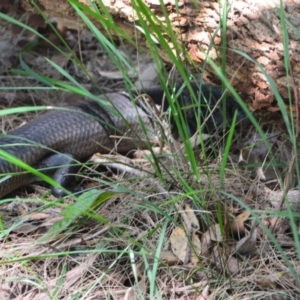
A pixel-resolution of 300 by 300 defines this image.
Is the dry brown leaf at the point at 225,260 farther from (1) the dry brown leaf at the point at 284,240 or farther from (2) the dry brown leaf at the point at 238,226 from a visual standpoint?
(1) the dry brown leaf at the point at 284,240

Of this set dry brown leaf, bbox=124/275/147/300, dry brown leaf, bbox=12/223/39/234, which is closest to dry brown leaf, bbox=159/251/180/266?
dry brown leaf, bbox=124/275/147/300

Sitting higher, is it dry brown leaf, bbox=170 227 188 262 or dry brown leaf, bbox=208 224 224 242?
dry brown leaf, bbox=208 224 224 242

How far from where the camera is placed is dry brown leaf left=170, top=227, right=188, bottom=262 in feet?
8.57

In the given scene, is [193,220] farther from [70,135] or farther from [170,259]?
[70,135]

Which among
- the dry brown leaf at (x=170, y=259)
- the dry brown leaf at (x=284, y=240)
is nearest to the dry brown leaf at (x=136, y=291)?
the dry brown leaf at (x=170, y=259)

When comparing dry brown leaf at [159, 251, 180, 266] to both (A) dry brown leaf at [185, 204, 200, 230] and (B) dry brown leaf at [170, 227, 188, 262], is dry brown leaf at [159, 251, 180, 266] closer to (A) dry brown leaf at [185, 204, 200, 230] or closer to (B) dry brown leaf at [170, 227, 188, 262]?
(B) dry brown leaf at [170, 227, 188, 262]

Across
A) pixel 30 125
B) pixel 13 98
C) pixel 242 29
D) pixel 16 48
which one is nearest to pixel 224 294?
pixel 242 29

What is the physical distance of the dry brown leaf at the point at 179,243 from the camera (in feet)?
8.57

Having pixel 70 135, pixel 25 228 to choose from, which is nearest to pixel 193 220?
pixel 25 228

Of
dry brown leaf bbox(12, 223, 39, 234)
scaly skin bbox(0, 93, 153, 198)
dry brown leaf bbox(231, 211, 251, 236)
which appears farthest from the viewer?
scaly skin bbox(0, 93, 153, 198)

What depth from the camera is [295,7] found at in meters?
2.68

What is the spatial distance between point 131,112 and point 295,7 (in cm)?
176

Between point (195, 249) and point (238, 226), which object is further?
point (238, 226)

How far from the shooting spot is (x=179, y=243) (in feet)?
8.70
